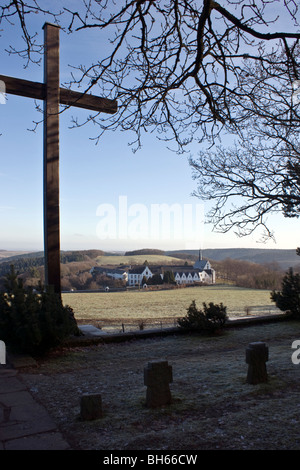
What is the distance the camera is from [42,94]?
6.15 metres

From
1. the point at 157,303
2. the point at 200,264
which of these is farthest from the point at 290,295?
the point at 200,264

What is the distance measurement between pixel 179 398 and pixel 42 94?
5277mm

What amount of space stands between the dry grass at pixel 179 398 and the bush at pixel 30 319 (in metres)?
0.30

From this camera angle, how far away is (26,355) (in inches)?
200

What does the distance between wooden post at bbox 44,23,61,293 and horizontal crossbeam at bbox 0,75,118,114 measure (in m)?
0.14

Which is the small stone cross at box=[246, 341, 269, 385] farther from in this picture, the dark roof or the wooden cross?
the dark roof

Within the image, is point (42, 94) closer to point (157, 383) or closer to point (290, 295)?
point (157, 383)

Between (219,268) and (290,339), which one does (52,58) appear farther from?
(219,268)

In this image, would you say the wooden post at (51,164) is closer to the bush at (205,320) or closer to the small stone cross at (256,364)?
the bush at (205,320)

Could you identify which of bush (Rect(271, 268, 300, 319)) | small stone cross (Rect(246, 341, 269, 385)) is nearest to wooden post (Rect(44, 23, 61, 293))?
small stone cross (Rect(246, 341, 269, 385))

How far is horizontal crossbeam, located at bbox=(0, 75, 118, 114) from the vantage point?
5.73 m

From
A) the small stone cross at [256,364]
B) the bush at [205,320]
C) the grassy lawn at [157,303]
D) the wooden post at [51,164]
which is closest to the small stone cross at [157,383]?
the small stone cross at [256,364]

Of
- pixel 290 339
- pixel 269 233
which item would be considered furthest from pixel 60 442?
pixel 269 233
